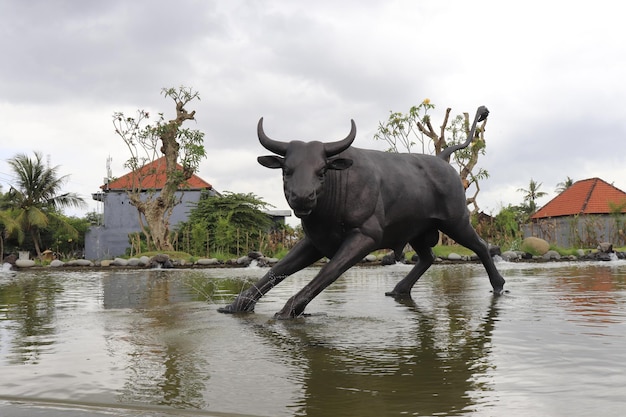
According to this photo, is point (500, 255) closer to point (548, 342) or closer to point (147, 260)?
point (147, 260)

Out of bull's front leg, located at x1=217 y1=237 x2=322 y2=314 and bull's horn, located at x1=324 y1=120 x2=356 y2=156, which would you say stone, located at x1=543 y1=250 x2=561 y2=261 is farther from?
bull's horn, located at x1=324 y1=120 x2=356 y2=156

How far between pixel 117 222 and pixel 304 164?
36.0m

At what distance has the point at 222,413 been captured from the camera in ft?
6.56

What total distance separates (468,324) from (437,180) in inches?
83.0

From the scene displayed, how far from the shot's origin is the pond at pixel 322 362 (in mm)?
2109

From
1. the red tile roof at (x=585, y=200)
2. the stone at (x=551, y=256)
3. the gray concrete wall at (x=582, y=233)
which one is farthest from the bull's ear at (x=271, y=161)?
the red tile roof at (x=585, y=200)

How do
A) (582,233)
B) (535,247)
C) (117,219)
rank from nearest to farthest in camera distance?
1. (535,247)
2. (582,233)
3. (117,219)

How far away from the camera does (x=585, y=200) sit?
37.3 m

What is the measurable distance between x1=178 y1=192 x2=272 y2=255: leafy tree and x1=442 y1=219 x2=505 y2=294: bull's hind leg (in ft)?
67.9

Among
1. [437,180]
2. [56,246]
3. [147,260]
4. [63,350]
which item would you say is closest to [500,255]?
[147,260]

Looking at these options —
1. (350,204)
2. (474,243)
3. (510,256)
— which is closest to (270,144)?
(350,204)

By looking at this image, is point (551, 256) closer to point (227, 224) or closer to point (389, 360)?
point (227, 224)

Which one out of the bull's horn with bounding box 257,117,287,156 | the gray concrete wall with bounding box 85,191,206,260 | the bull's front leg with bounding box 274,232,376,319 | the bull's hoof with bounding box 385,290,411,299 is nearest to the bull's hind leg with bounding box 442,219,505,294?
the bull's hoof with bounding box 385,290,411,299

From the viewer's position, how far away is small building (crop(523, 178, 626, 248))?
28.6 meters
